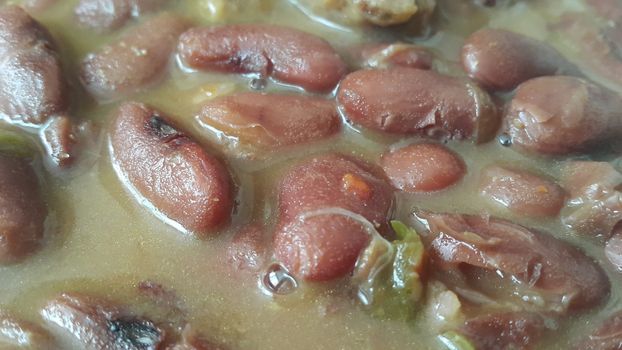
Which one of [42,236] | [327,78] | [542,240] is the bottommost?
[42,236]

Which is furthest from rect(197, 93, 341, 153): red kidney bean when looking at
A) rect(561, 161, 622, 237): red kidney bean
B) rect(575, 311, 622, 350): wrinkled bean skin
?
rect(575, 311, 622, 350): wrinkled bean skin

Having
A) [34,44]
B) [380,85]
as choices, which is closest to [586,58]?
[380,85]

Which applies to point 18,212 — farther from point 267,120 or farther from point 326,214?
point 326,214

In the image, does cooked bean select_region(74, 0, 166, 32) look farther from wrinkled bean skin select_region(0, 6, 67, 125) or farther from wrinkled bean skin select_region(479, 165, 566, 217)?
wrinkled bean skin select_region(479, 165, 566, 217)

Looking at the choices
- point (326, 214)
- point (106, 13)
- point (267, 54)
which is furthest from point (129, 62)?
point (326, 214)

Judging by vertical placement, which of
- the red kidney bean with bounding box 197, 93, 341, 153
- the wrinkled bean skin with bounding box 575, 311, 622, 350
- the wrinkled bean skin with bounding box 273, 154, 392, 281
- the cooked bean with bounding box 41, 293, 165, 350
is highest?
the red kidney bean with bounding box 197, 93, 341, 153

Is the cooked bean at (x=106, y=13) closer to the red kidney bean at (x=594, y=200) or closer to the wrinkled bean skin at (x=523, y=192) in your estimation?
the wrinkled bean skin at (x=523, y=192)

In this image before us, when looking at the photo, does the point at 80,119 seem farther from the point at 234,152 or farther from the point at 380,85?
the point at 380,85

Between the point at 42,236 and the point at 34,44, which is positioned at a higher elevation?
the point at 34,44
